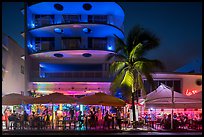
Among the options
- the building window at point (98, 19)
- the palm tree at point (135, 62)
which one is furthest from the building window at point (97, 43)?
the palm tree at point (135, 62)

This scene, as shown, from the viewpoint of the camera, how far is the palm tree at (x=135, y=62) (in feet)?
99.5

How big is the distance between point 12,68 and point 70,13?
30.1ft

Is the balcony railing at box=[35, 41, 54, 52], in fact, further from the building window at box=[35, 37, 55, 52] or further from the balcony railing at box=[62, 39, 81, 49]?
the balcony railing at box=[62, 39, 81, 49]

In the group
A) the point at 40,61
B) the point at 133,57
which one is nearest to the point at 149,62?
the point at 133,57

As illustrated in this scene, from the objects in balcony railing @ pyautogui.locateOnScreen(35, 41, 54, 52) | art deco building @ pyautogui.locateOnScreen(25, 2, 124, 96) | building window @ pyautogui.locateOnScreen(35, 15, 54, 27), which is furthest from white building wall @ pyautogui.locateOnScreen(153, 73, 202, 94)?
building window @ pyautogui.locateOnScreen(35, 15, 54, 27)

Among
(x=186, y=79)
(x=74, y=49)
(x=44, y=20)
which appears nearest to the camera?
(x=74, y=49)

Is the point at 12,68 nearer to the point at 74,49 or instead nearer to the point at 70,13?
the point at 74,49

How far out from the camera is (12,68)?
131 ft

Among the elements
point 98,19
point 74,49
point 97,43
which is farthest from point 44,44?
point 98,19

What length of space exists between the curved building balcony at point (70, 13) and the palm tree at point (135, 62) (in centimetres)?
1120

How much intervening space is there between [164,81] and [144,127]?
11389 mm

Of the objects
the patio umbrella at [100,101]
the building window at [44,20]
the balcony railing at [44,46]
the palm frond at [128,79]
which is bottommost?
the patio umbrella at [100,101]

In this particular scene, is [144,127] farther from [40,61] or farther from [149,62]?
[40,61]

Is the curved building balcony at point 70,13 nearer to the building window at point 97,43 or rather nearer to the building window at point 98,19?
the building window at point 98,19
